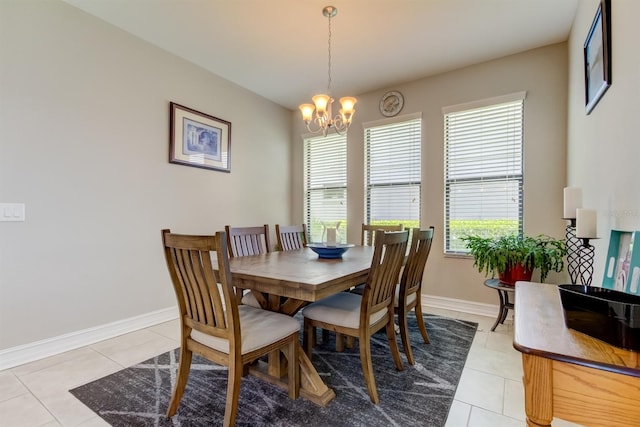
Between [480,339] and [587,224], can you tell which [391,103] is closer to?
[587,224]

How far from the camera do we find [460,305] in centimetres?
337

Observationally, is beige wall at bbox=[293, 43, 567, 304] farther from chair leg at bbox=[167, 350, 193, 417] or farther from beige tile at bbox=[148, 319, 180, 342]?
chair leg at bbox=[167, 350, 193, 417]

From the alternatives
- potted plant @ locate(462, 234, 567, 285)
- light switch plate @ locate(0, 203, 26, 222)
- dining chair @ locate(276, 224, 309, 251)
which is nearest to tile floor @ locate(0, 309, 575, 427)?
potted plant @ locate(462, 234, 567, 285)

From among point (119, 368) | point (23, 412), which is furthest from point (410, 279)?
point (23, 412)

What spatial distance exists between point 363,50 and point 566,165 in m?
2.27

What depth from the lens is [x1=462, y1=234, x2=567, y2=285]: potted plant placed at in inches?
99.3

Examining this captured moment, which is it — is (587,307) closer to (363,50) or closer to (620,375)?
(620,375)

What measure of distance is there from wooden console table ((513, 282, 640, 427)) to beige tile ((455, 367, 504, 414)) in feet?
3.96

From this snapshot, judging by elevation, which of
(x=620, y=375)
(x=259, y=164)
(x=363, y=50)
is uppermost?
(x=363, y=50)

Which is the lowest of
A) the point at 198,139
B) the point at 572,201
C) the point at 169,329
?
the point at 169,329

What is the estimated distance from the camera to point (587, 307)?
0.76 meters

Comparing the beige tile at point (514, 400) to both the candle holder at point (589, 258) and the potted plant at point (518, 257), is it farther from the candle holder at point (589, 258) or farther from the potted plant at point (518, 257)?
the potted plant at point (518, 257)

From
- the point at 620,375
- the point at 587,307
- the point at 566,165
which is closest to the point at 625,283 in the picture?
the point at 587,307

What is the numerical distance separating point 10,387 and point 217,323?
63.5 inches
